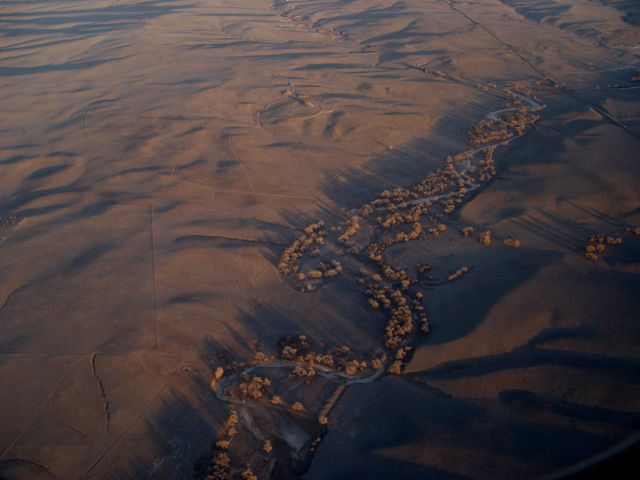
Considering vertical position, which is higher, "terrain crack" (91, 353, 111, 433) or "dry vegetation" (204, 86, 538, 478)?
"terrain crack" (91, 353, 111, 433)

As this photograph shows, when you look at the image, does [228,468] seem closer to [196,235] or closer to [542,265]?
[196,235]

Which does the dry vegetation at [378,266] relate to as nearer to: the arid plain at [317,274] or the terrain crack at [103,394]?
the arid plain at [317,274]

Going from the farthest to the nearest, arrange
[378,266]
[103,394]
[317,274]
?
[378,266] → [317,274] → [103,394]

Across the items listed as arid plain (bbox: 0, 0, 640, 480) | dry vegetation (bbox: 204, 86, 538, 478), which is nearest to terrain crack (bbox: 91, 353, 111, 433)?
arid plain (bbox: 0, 0, 640, 480)

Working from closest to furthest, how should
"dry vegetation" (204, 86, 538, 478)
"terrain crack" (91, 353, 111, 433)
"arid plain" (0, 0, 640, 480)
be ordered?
1. "arid plain" (0, 0, 640, 480)
2. "terrain crack" (91, 353, 111, 433)
3. "dry vegetation" (204, 86, 538, 478)

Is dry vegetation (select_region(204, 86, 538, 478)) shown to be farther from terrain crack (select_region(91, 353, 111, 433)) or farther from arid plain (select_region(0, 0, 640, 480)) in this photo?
terrain crack (select_region(91, 353, 111, 433))

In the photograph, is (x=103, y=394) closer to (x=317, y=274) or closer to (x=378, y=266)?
(x=317, y=274)

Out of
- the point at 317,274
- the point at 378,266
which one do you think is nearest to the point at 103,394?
the point at 317,274

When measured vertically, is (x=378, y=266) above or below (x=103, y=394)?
below
